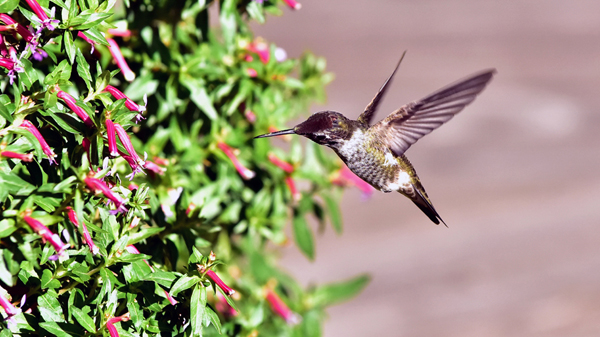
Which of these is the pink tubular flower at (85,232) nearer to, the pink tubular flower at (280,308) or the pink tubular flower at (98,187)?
the pink tubular flower at (98,187)

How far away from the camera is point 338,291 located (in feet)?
6.95

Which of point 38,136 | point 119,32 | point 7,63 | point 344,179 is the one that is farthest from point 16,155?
point 344,179

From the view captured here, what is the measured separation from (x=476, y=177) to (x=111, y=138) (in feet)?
12.1

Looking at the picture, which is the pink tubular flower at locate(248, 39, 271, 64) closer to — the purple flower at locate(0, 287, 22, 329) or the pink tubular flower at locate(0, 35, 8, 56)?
the pink tubular flower at locate(0, 35, 8, 56)

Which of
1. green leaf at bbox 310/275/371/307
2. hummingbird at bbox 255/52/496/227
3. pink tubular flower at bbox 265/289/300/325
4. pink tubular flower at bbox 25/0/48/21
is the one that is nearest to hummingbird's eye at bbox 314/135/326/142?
hummingbird at bbox 255/52/496/227

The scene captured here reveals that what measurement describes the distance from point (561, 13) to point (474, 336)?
3.31 m

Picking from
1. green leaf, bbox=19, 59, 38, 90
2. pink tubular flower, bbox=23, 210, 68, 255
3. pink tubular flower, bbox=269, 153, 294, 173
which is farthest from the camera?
pink tubular flower, bbox=269, 153, 294, 173

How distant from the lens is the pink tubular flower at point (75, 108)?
2.77ft

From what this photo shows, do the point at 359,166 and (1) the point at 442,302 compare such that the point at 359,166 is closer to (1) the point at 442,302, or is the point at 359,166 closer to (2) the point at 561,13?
(1) the point at 442,302

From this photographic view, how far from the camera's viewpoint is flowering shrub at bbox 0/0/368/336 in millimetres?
832

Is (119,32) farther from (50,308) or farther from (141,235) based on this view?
(50,308)

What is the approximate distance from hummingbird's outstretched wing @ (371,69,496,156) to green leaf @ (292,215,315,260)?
529 millimetres

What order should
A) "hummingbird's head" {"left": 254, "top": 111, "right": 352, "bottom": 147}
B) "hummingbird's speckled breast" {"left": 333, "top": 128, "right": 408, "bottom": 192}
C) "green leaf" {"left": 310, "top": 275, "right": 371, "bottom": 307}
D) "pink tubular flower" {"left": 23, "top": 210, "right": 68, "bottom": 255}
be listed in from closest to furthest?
"pink tubular flower" {"left": 23, "top": 210, "right": 68, "bottom": 255} → "hummingbird's head" {"left": 254, "top": 111, "right": 352, "bottom": 147} → "hummingbird's speckled breast" {"left": 333, "top": 128, "right": 408, "bottom": 192} → "green leaf" {"left": 310, "top": 275, "right": 371, "bottom": 307}

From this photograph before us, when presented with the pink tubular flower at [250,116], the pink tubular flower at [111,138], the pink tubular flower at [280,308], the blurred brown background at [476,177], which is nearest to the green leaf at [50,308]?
the pink tubular flower at [111,138]
